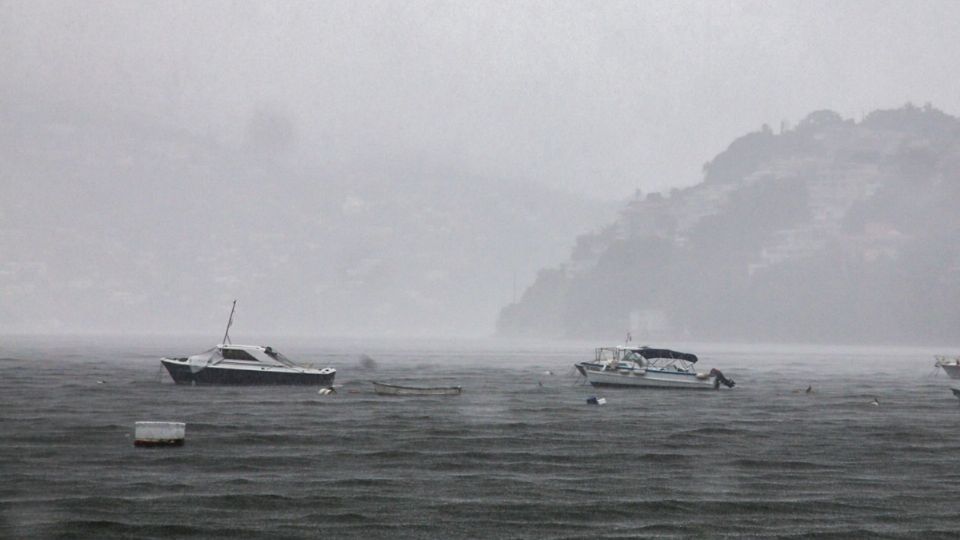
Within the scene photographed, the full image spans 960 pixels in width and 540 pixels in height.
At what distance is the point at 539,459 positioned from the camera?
144 ft

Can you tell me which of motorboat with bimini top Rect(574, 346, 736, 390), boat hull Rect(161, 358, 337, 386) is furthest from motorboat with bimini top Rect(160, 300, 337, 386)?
motorboat with bimini top Rect(574, 346, 736, 390)

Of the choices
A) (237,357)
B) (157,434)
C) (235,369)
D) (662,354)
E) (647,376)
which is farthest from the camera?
(662,354)

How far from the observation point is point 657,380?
315ft

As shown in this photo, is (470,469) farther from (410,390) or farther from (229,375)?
(229,375)

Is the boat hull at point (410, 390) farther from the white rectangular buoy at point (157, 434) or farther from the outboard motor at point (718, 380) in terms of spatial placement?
the white rectangular buoy at point (157, 434)

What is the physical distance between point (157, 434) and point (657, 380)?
58073 millimetres

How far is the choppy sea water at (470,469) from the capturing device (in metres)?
29.9

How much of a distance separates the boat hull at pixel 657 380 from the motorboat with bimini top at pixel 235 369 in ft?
88.2

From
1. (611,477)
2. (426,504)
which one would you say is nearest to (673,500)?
(611,477)

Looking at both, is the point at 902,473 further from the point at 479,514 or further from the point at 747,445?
the point at 479,514

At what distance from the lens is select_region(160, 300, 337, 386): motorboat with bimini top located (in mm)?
87312

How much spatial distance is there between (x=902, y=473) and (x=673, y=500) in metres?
12.4

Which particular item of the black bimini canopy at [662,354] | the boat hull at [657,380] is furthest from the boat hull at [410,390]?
the black bimini canopy at [662,354]

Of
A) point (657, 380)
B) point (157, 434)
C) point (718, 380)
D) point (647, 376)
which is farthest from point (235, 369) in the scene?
point (718, 380)
